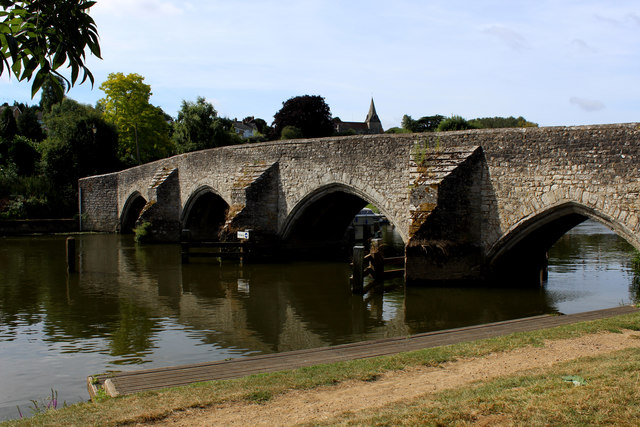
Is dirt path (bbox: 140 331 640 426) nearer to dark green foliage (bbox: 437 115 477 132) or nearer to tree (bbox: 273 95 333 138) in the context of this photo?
dark green foliage (bbox: 437 115 477 132)

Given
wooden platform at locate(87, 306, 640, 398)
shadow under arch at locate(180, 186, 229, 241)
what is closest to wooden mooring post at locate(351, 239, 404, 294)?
wooden platform at locate(87, 306, 640, 398)

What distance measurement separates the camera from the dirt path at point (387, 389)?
428 centimetres

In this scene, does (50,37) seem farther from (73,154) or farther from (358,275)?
(73,154)

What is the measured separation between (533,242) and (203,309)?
746 centimetres

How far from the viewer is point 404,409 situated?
4172 millimetres

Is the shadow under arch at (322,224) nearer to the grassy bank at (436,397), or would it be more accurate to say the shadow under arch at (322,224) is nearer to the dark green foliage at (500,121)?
the grassy bank at (436,397)

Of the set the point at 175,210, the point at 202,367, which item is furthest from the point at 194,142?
the point at 202,367

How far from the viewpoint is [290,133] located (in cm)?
4456

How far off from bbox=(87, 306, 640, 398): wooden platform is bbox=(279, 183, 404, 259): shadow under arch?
9175mm

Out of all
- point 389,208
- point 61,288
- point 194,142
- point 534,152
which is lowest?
point 61,288

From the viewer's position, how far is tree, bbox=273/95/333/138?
47031mm

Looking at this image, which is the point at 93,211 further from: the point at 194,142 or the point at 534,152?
the point at 534,152

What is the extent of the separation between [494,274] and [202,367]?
883cm

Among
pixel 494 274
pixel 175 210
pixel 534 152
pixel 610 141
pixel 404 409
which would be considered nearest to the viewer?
pixel 404 409
